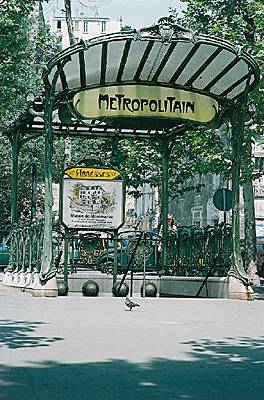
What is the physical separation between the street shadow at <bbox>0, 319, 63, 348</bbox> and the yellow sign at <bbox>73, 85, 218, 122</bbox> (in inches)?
274

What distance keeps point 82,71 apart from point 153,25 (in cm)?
187

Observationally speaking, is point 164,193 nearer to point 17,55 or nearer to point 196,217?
point 17,55

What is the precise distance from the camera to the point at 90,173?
2036 centimetres

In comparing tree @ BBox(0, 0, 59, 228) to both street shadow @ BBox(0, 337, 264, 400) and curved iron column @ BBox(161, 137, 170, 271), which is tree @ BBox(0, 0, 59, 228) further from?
street shadow @ BBox(0, 337, 264, 400)

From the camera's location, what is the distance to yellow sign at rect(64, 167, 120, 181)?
20297mm

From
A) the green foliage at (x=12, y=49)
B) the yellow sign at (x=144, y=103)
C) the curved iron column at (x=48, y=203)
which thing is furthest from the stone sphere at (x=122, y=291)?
the green foliage at (x=12, y=49)

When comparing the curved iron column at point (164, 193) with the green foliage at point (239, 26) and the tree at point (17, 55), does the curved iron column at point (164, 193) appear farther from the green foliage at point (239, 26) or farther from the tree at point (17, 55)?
the tree at point (17, 55)

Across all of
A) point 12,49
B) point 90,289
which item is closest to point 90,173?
point 90,289

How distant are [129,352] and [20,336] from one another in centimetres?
188

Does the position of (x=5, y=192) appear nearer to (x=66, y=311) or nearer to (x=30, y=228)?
(x=30, y=228)

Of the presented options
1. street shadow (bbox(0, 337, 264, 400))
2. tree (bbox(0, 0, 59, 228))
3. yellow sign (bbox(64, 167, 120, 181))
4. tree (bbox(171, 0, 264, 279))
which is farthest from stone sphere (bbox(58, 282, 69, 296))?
street shadow (bbox(0, 337, 264, 400))

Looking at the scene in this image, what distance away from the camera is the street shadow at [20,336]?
33.5 ft

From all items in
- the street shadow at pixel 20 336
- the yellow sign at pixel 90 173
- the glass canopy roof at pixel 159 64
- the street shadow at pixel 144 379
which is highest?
the glass canopy roof at pixel 159 64

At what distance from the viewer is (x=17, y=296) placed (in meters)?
18.1
